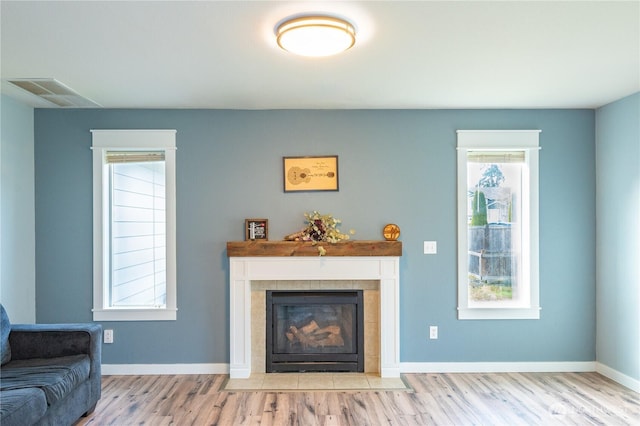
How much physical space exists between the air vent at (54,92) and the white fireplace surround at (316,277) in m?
1.91

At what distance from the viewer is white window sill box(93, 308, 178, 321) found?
3766 millimetres

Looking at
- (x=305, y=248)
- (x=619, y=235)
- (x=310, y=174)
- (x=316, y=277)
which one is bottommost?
(x=316, y=277)

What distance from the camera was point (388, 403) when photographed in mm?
3148

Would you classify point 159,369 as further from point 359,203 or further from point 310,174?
point 359,203

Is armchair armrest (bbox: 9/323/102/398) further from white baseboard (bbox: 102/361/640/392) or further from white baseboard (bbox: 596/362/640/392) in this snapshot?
white baseboard (bbox: 596/362/640/392)

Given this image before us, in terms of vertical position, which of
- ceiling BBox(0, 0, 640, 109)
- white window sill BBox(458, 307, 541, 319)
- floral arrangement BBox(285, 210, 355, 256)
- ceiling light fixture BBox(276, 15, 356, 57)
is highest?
ceiling BBox(0, 0, 640, 109)

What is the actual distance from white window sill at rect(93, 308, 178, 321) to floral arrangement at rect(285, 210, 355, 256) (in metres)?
1.35

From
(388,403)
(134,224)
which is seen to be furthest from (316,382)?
(134,224)

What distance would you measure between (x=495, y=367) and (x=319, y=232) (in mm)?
2124

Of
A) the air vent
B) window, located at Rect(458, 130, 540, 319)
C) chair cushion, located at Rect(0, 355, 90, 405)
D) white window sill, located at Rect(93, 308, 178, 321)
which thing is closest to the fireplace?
white window sill, located at Rect(93, 308, 178, 321)

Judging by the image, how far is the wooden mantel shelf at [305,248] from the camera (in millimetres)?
3656

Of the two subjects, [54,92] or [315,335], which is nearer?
[54,92]

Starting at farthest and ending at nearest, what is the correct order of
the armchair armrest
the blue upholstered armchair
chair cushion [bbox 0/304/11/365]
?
1. the armchair armrest
2. chair cushion [bbox 0/304/11/365]
3. the blue upholstered armchair

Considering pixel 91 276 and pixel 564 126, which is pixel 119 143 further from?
pixel 564 126
